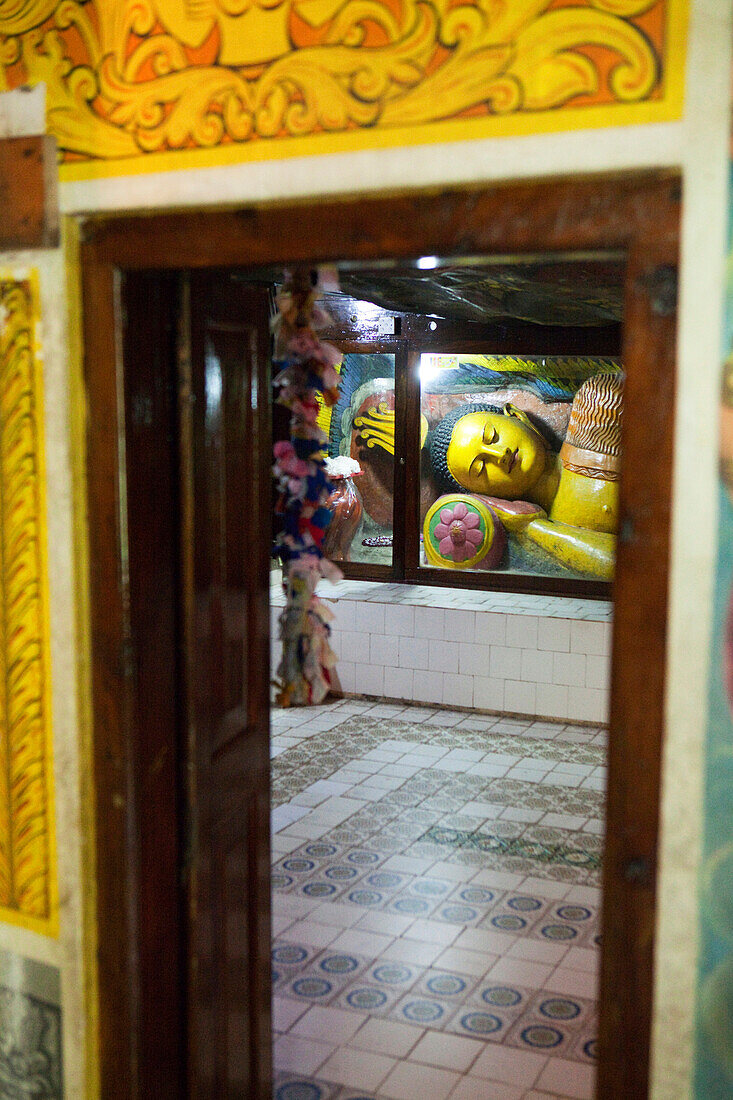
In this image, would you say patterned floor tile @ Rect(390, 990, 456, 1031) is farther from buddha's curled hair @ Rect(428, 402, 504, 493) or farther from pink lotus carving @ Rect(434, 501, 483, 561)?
buddha's curled hair @ Rect(428, 402, 504, 493)

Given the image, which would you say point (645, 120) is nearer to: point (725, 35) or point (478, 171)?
point (725, 35)

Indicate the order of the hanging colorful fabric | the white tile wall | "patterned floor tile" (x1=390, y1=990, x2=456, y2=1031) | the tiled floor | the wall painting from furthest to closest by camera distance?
the white tile wall → the hanging colorful fabric → "patterned floor tile" (x1=390, y1=990, x2=456, y2=1031) → the tiled floor → the wall painting

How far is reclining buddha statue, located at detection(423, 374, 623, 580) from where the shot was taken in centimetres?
723

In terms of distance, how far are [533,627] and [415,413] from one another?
1.97m

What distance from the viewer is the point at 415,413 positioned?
25.5 ft

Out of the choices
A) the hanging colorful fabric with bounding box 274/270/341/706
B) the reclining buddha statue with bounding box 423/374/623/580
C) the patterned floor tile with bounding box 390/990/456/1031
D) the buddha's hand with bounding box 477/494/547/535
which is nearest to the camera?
the patterned floor tile with bounding box 390/990/456/1031

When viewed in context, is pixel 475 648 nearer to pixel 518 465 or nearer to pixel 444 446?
pixel 518 465

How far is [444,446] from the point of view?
7.74 meters

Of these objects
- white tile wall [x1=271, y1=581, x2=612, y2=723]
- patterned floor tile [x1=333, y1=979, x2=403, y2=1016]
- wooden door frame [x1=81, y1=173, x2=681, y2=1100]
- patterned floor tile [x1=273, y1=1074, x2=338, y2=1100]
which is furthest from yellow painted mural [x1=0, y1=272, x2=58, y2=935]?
white tile wall [x1=271, y1=581, x2=612, y2=723]

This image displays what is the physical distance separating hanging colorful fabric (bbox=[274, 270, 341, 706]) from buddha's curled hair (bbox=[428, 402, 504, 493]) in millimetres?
3681

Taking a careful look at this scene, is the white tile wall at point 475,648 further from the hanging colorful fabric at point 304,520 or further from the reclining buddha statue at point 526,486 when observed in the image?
the hanging colorful fabric at point 304,520

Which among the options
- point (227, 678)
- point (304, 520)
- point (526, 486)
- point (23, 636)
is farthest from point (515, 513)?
point (23, 636)

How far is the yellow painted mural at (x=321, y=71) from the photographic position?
1.68m

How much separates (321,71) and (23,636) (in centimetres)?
138
